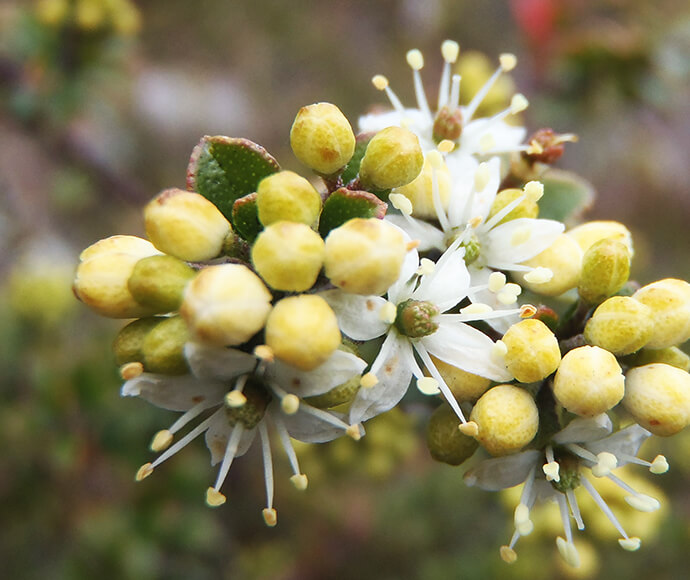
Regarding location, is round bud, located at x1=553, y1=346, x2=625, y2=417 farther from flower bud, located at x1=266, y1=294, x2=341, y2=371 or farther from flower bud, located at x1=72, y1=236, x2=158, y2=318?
flower bud, located at x1=72, y1=236, x2=158, y2=318

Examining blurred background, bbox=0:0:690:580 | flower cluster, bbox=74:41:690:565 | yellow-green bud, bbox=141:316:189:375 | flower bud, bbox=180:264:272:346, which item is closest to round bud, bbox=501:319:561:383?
flower cluster, bbox=74:41:690:565

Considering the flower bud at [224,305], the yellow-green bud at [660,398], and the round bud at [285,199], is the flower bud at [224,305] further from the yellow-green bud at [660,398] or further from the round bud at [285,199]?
the yellow-green bud at [660,398]

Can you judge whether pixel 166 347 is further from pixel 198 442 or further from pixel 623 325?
pixel 198 442

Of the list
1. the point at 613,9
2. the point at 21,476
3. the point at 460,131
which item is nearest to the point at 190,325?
the point at 460,131

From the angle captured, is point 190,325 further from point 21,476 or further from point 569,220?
point 21,476

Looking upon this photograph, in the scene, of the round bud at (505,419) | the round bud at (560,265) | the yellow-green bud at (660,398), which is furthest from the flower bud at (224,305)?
the yellow-green bud at (660,398)
